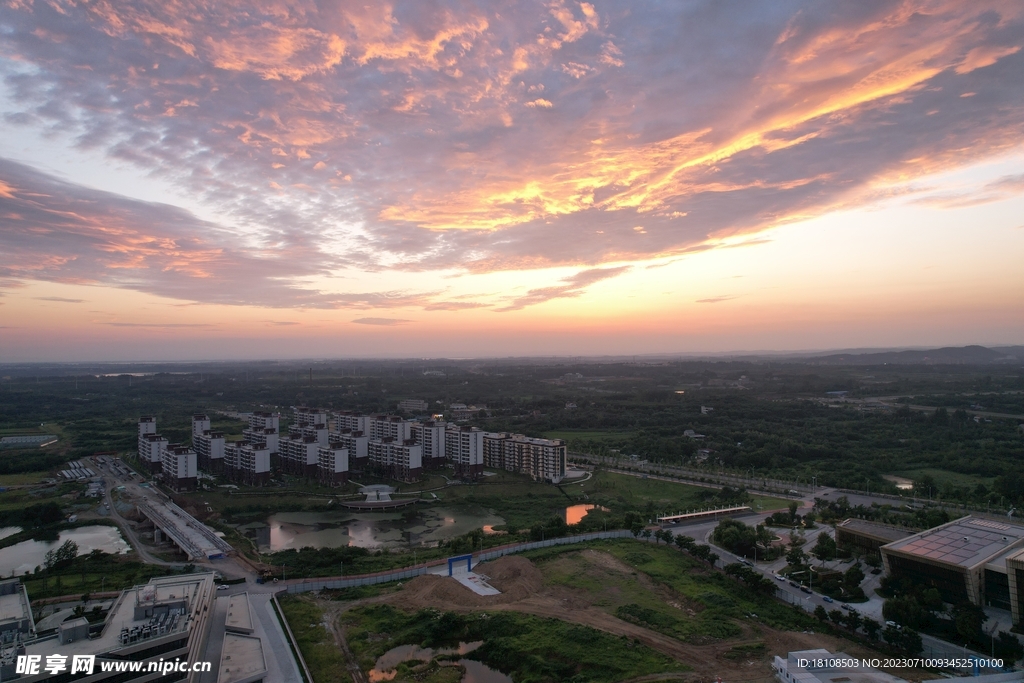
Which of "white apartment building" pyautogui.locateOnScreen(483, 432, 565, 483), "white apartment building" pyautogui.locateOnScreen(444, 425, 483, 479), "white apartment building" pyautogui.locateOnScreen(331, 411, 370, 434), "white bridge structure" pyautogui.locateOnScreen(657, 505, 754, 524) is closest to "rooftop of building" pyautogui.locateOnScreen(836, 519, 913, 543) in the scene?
"white bridge structure" pyautogui.locateOnScreen(657, 505, 754, 524)

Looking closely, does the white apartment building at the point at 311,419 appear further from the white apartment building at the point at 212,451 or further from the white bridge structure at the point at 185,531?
the white bridge structure at the point at 185,531

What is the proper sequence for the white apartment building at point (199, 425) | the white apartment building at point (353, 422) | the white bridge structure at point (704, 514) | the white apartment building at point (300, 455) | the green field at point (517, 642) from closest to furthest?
the green field at point (517, 642) → the white bridge structure at point (704, 514) → the white apartment building at point (300, 455) → the white apartment building at point (199, 425) → the white apartment building at point (353, 422)

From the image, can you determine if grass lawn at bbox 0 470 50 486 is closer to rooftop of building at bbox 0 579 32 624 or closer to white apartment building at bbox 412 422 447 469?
white apartment building at bbox 412 422 447 469

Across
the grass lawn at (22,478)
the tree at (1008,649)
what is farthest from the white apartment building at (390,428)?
the tree at (1008,649)

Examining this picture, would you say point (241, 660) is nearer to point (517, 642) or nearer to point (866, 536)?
point (517, 642)

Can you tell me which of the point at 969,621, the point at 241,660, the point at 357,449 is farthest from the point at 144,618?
the point at 357,449

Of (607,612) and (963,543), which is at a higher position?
(963,543)

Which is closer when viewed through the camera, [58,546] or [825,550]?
[825,550]
